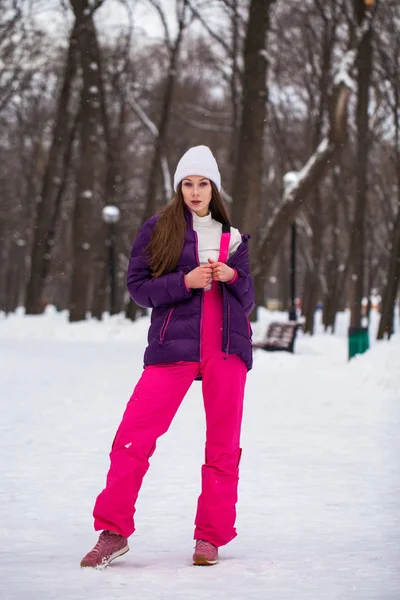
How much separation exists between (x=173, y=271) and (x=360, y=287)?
18740mm

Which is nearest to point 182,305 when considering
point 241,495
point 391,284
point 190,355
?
point 190,355

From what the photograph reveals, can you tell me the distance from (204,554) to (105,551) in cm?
39

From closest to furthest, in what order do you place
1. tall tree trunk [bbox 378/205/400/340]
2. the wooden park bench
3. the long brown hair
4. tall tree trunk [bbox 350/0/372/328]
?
the long brown hair < the wooden park bench < tall tree trunk [bbox 378/205/400/340] < tall tree trunk [bbox 350/0/372/328]

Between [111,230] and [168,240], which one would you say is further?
[111,230]

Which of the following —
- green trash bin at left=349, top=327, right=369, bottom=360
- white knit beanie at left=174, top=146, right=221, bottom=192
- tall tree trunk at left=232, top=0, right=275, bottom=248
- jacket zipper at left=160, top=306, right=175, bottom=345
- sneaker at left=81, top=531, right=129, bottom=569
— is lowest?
green trash bin at left=349, top=327, right=369, bottom=360

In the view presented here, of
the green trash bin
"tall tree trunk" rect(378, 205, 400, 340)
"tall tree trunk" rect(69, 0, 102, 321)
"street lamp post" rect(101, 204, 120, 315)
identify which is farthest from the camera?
"street lamp post" rect(101, 204, 120, 315)

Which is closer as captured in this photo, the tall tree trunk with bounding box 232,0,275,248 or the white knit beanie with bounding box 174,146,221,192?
the white knit beanie with bounding box 174,146,221,192

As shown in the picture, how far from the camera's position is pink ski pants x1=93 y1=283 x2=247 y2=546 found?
13.2 feet

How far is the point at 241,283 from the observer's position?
167 inches

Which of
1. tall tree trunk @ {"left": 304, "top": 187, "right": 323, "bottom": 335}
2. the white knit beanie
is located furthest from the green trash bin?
the white knit beanie

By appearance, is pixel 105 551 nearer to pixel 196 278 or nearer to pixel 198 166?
pixel 196 278

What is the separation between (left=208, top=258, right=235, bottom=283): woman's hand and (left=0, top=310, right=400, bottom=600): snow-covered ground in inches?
44.1

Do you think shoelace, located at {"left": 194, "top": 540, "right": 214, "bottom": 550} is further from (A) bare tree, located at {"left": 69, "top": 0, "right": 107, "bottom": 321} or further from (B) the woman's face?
(A) bare tree, located at {"left": 69, "top": 0, "right": 107, "bottom": 321}

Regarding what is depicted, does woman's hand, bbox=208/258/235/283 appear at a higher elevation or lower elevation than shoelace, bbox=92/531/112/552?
higher
